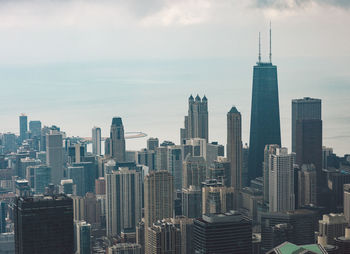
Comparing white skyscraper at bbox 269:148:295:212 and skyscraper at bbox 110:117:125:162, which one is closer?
white skyscraper at bbox 269:148:295:212

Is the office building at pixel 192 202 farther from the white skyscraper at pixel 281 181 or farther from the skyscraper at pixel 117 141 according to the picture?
the skyscraper at pixel 117 141

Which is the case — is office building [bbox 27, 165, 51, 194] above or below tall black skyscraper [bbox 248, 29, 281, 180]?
below

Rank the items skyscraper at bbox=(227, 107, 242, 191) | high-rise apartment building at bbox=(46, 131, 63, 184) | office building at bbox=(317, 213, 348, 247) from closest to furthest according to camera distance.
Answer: office building at bbox=(317, 213, 348, 247)
skyscraper at bbox=(227, 107, 242, 191)
high-rise apartment building at bbox=(46, 131, 63, 184)

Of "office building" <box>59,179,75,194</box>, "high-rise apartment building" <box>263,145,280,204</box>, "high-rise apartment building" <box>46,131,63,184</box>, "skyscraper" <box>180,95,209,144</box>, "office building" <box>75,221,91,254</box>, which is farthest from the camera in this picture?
"high-rise apartment building" <box>46,131,63,184</box>

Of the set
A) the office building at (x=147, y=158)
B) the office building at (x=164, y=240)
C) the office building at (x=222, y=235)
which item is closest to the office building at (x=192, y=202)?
the office building at (x=164, y=240)

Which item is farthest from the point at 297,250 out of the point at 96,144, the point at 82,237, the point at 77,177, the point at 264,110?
the point at 264,110

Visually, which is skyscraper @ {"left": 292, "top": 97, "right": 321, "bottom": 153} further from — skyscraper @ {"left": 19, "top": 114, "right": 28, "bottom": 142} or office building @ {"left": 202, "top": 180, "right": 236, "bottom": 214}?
skyscraper @ {"left": 19, "top": 114, "right": 28, "bottom": 142}

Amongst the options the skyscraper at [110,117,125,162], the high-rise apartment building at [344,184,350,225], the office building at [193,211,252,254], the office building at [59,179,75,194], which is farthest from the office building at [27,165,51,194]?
the high-rise apartment building at [344,184,350,225]

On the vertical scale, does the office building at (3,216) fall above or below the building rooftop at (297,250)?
below
